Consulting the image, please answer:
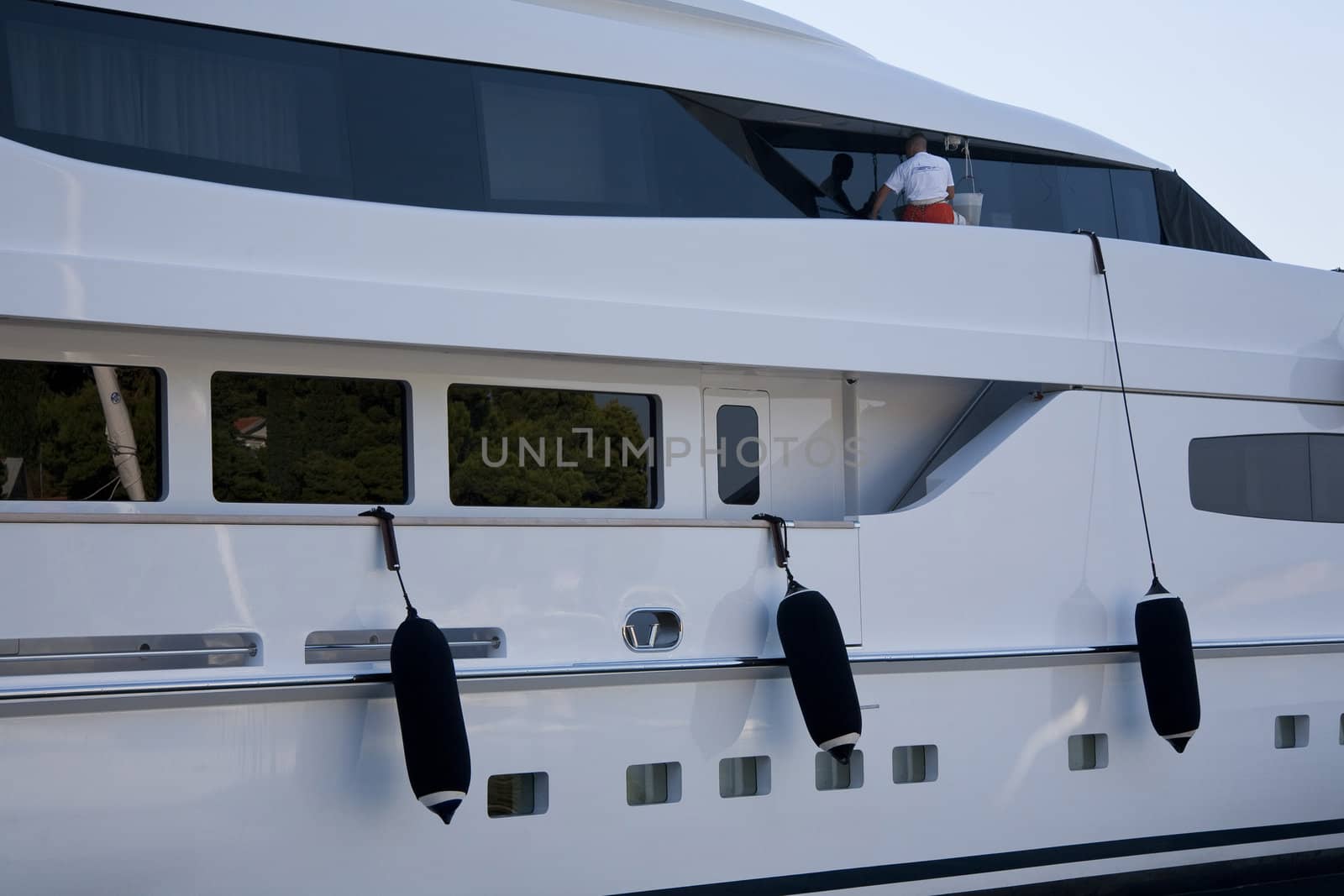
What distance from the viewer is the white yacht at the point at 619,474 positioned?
439 centimetres

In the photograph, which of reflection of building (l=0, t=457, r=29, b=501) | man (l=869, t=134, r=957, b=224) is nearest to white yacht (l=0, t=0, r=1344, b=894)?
reflection of building (l=0, t=457, r=29, b=501)

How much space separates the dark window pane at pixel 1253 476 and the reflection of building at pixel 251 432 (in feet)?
13.6

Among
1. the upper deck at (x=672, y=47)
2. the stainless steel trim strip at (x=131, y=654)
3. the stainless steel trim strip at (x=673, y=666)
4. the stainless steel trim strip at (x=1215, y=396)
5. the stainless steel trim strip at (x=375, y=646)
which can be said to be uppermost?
the upper deck at (x=672, y=47)

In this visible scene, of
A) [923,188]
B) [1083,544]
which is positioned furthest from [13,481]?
[1083,544]

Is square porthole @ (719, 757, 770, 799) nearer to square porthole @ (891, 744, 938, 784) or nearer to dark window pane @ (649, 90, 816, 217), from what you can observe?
square porthole @ (891, 744, 938, 784)

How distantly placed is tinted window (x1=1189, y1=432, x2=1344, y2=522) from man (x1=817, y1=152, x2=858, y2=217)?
1966 mm

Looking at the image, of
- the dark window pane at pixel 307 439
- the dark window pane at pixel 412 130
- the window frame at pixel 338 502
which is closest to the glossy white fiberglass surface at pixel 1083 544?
the window frame at pixel 338 502

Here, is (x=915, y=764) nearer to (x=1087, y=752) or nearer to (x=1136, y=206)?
(x=1087, y=752)

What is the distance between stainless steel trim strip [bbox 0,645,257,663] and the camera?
4129 millimetres

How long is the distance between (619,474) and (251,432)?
1.43 meters

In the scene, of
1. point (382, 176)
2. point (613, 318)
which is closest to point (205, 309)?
point (382, 176)

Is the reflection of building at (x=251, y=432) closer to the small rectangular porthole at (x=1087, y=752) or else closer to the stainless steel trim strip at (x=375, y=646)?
the stainless steel trim strip at (x=375, y=646)

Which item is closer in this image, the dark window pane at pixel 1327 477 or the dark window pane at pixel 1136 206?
the dark window pane at pixel 1327 477

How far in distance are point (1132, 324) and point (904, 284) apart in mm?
1255
